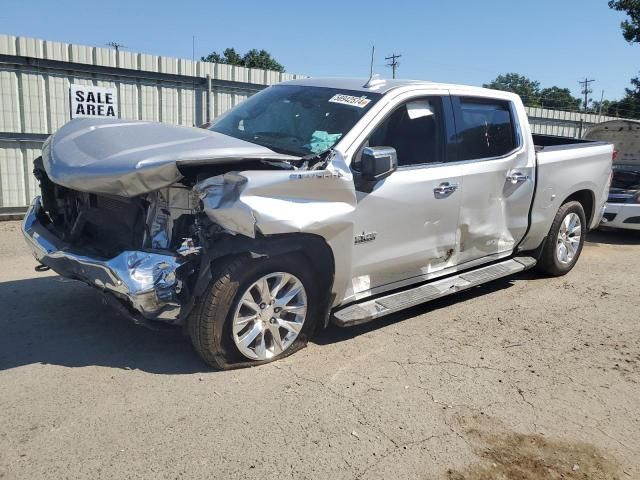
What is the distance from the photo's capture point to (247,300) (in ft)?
12.1

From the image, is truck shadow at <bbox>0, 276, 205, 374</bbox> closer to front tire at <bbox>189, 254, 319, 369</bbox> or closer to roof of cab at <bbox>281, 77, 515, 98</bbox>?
front tire at <bbox>189, 254, 319, 369</bbox>

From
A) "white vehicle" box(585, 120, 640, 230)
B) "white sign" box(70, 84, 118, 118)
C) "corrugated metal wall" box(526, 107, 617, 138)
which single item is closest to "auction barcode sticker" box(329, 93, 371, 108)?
"white sign" box(70, 84, 118, 118)

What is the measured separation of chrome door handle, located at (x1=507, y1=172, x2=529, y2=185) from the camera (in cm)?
538

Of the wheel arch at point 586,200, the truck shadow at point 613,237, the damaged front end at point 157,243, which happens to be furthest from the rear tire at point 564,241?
the damaged front end at point 157,243

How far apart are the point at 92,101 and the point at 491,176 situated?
6570 mm

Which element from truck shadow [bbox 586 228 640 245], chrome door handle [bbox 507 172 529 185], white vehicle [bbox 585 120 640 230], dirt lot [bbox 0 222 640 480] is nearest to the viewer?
dirt lot [bbox 0 222 640 480]

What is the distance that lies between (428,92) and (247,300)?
237cm

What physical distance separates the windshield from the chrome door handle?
5.73 ft

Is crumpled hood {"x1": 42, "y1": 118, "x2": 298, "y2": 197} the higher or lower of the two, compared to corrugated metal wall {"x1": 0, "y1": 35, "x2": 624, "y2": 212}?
lower

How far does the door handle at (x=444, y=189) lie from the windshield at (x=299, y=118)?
2.91 ft

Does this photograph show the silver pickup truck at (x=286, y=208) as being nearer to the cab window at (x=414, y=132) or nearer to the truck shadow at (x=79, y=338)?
the cab window at (x=414, y=132)

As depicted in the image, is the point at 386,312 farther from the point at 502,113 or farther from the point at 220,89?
the point at 220,89

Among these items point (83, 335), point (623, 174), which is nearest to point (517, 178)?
point (83, 335)

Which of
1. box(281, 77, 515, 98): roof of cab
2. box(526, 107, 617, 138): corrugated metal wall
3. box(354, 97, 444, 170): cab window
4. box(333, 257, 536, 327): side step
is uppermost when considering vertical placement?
box(526, 107, 617, 138): corrugated metal wall
